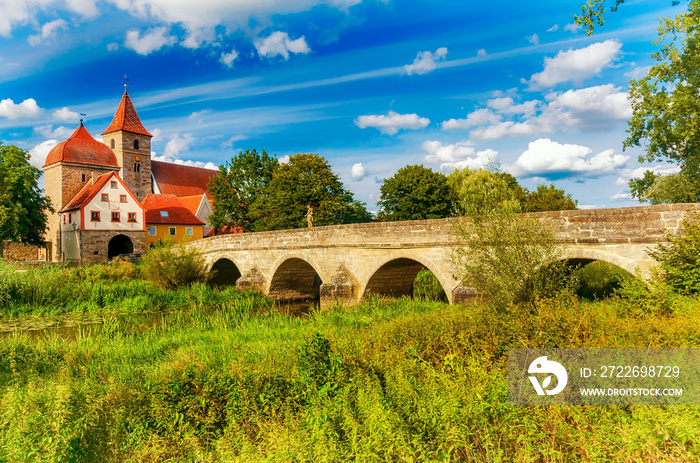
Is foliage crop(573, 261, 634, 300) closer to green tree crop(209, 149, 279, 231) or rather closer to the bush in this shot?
the bush

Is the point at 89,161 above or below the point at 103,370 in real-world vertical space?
above

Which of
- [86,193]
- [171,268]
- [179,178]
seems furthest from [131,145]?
[171,268]

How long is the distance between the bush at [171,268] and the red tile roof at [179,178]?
24.9 m

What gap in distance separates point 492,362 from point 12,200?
103 feet

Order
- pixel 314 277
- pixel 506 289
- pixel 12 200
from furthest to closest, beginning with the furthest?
1. pixel 12 200
2. pixel 314 277
3. pixel 506 289

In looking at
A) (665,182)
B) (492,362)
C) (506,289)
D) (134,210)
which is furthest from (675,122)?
(134,210)

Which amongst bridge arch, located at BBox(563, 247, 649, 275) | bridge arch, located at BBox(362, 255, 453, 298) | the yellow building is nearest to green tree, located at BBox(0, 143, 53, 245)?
the yellow building

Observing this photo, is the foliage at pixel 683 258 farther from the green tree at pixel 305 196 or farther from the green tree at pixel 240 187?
the green tree at pixel 240 187

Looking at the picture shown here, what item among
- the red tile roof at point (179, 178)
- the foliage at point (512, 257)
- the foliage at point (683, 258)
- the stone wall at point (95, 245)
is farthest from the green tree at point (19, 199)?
the foliage at point (683, 258)

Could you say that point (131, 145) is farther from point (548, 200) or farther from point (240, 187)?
point (548, 200)

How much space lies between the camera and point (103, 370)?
24.8ft

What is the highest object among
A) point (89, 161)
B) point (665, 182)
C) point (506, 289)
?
point (89, 161)

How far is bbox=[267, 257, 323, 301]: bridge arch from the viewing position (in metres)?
19.0

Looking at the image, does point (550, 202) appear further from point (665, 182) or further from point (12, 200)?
point (12, 200)
